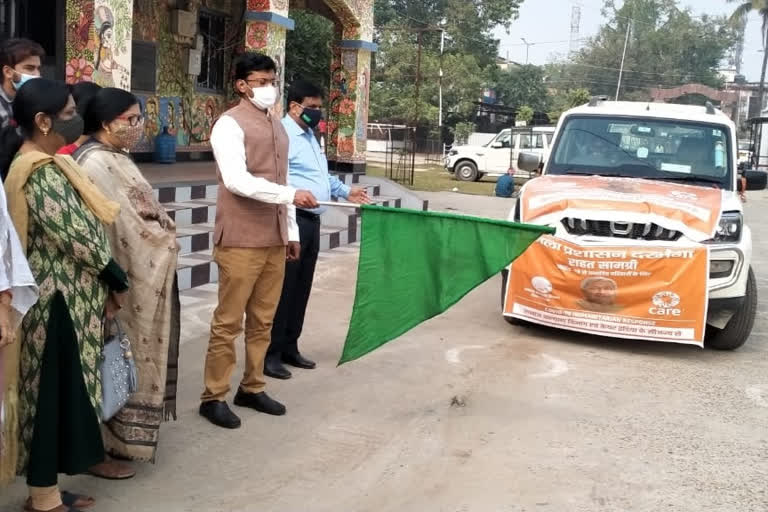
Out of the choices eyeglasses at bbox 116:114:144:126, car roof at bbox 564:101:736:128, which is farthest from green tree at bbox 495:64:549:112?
eyeglasses at bbox 116:114:144:126

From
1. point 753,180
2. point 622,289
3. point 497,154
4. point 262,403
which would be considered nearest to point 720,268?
point 622,289

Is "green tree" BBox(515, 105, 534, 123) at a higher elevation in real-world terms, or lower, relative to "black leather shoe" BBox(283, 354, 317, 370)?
higher

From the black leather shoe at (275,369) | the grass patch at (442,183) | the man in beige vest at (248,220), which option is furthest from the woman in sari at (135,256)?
the grass patch at (442,183)

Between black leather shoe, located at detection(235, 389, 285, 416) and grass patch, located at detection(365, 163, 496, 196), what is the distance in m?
15.9

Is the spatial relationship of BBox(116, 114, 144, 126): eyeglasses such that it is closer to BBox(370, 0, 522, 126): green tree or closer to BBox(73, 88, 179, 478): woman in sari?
BBox(73, 88, 179, 478): woman in sari

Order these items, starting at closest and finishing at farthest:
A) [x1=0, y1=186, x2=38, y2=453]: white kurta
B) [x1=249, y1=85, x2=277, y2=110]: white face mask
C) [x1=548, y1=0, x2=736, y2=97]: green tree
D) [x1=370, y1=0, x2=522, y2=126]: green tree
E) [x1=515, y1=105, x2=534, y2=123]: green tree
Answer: [x1=0, y1=186, x2=38, y2=453]: white kurta, [x1=249, y1=85, x2=277, y2=110]: white face mask, [x1=515, y1=105, x2=534, y2=123]: green tree, [x1=370, y1=0, x2=522, y2=126]: green tree, [x1=548, y1=0, x2=736, y2=97]: green tree

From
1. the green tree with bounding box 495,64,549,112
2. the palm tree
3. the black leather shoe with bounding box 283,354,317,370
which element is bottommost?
the black leather shoe with bounding box 283,354,317,370

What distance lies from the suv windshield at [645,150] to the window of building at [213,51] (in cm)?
970

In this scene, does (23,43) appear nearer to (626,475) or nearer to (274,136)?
(274,136)

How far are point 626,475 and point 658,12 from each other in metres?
86.0

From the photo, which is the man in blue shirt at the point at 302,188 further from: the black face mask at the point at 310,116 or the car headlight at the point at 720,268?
the car headlight at the point at 720,268

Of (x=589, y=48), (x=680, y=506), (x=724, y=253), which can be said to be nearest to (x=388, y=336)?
(x=680, y=506)

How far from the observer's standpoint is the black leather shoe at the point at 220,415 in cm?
466

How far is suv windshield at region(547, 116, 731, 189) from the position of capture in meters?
7.62
